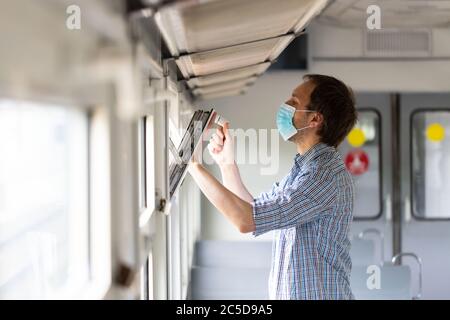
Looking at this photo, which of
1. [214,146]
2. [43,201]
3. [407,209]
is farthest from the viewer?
[407,209]

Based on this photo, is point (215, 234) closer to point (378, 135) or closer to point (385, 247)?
point (385, 247)

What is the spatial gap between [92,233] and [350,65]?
31.6 inches

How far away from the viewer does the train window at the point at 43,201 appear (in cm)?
54

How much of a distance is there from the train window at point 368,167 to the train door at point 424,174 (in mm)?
131

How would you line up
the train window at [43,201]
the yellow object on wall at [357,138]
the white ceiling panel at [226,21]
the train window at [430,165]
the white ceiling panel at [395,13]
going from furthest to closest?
the yellow object on wall at [357,138] → the train window at [430,165] → the white ceiling panel at [395,13] → the white ceiling panel at [226,21] → the train window at [43,201]

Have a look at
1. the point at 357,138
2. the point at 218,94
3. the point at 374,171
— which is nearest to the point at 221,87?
the point at 218,94

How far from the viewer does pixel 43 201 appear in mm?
591

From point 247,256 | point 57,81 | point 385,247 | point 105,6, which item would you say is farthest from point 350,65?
point 385,247

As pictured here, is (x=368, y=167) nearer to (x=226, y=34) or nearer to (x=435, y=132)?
(x=435, y=132)

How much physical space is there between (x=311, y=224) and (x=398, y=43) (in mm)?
678

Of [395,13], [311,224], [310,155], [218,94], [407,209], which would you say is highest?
[395,13]

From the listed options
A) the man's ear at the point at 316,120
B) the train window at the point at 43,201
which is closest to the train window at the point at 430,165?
the man's ear at the point at 316,120

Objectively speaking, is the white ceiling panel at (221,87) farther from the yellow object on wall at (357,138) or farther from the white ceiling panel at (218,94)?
the yellow object on wall at (357,138)

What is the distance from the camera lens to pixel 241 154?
91cm
